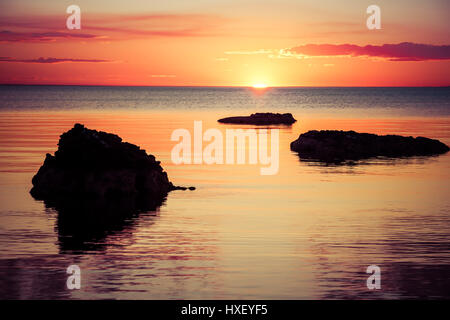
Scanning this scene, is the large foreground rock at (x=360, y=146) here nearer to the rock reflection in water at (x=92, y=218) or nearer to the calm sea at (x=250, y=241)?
the calm sea at (x=250, y=241)

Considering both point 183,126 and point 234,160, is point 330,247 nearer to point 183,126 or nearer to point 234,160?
point 234,160

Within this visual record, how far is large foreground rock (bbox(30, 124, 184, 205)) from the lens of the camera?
36.0 m

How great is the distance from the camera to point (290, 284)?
20.9m

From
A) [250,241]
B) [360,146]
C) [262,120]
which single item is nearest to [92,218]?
[250,241]

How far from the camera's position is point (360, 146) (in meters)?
58.6

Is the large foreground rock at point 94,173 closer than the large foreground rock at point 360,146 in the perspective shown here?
Yes

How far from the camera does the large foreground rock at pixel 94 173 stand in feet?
118

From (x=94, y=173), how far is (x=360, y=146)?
28.2 metres

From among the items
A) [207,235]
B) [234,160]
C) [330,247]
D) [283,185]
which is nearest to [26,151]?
[234,160]

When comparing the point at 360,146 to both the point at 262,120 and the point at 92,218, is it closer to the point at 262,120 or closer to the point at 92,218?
the point at 92,218

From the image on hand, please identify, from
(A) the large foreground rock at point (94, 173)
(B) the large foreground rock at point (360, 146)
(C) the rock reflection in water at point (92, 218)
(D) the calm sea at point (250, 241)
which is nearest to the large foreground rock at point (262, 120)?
(B) the large foreground rock at point (360, 146)

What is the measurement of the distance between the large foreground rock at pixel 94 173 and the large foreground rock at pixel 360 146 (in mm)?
22078
